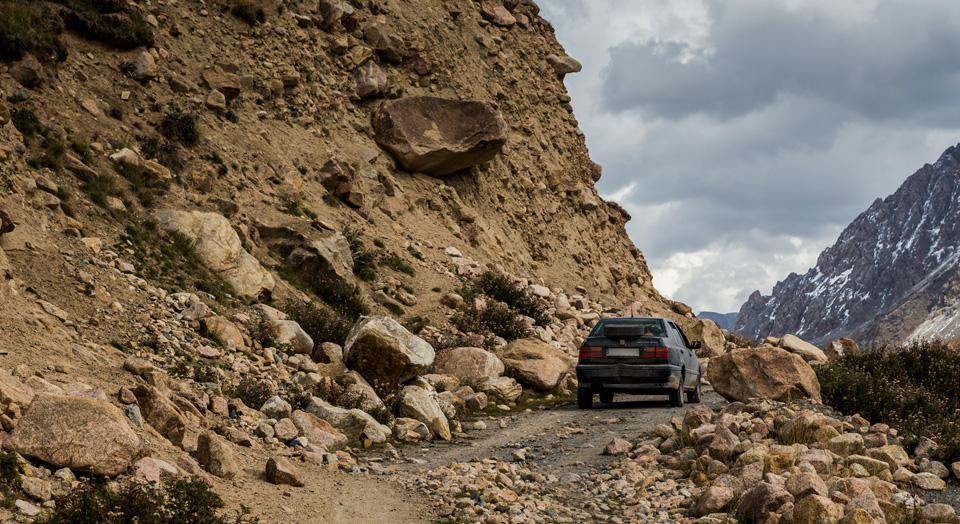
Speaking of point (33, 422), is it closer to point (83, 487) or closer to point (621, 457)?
point (83, 487)

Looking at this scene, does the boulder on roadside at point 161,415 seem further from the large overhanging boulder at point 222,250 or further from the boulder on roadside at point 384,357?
the large overhanging boulder at point 222,250

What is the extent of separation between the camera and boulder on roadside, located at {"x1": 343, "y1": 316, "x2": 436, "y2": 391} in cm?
1446

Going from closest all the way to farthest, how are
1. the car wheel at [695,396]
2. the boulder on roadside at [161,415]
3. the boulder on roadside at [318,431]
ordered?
the boulder on roadside at [161,415]
the boulder on roadside at [318,431]
the car wheel at [695,396]

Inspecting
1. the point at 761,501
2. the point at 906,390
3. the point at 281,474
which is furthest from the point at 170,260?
the point at 906,390

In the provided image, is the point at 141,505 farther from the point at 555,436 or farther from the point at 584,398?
the point at 584,398

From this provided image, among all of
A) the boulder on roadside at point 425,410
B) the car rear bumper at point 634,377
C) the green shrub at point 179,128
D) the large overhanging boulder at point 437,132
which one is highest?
the large overhanging boulder at point 437,132

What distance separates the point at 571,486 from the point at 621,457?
1689 mm

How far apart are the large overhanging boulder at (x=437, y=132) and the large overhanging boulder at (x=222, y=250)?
1084cm

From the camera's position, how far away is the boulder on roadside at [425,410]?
13000 mm

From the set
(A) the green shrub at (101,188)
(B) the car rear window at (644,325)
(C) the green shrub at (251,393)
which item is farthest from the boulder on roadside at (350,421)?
(A) the green shrub at (101,188)

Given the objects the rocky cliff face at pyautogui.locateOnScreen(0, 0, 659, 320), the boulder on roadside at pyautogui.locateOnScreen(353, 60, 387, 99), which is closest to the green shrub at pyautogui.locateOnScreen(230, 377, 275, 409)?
the rocky cliff face at pyautogui.locateOnScreen(0, 0, 659, 320)

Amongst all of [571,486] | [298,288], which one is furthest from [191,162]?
[571,486]

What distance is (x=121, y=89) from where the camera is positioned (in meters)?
21.3

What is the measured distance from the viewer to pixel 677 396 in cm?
1538
